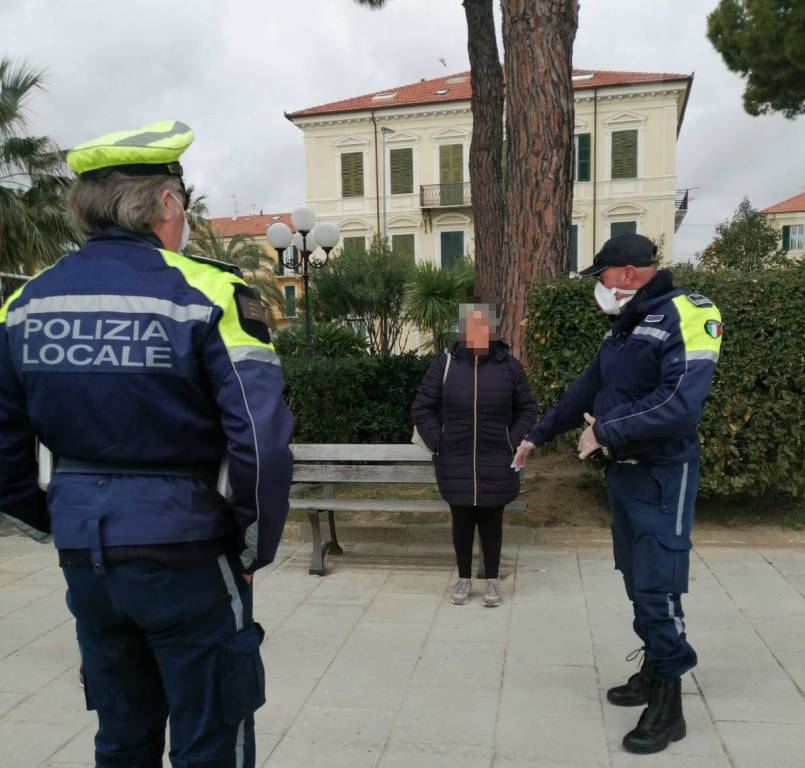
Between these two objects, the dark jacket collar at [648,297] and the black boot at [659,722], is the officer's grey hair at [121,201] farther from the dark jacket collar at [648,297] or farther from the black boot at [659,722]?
the black boot at [659,722]

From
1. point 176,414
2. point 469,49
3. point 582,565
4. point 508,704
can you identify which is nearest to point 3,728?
point 508,704

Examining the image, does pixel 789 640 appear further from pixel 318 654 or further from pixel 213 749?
pixel 213 749

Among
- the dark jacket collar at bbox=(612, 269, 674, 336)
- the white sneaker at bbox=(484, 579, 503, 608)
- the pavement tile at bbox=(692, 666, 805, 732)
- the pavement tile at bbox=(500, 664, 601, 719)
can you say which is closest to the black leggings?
the white sneaker at bbox=(484, 579, 503, 608)

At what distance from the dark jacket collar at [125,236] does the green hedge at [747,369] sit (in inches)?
176

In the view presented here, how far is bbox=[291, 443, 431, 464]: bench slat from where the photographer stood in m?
5.47

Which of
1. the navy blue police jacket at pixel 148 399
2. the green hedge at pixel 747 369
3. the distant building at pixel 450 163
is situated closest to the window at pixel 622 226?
the distant building at pixel 450 163

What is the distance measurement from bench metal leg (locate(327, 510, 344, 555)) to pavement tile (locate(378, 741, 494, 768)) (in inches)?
108

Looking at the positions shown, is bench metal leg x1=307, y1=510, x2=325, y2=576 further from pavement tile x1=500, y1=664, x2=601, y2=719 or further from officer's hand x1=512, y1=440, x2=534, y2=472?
officer's hand x1=512, y1=440, x2=534, y2=472

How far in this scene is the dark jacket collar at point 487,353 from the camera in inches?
185

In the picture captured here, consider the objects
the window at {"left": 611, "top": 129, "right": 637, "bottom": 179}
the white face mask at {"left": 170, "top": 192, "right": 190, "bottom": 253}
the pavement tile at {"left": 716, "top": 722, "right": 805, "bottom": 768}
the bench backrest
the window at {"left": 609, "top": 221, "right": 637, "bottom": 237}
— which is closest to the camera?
the white face mask at {"left": 170, "top": 192, "right": 190, "bottom": 253}

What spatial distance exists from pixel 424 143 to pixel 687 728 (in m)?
36.7

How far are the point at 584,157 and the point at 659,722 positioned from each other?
116 ft

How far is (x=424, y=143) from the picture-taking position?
122 feet

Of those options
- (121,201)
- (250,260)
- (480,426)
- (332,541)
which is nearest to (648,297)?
(480,426)
